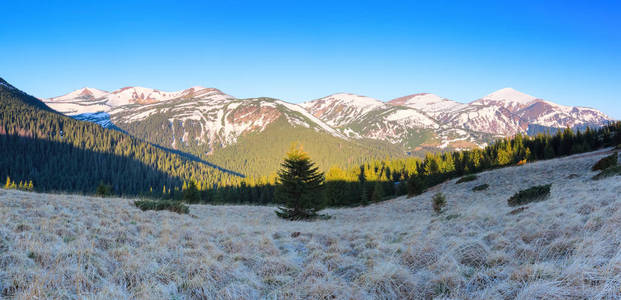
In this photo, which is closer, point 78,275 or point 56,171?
point 78,275

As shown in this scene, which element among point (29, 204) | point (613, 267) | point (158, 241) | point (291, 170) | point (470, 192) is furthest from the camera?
point (470, 192)

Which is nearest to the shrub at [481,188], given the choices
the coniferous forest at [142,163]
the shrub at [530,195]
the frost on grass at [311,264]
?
the shrub at [530,195]

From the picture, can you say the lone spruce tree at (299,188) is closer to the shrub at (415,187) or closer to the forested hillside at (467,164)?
A: the shrub at (415,187)

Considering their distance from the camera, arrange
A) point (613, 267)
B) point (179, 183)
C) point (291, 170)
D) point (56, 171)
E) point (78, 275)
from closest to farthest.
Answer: point (613, 267) < point (78, 275) < point (291, 170) < point (56, 171) < point (179, 183)

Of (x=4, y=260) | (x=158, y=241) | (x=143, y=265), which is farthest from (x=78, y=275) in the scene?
(x=158, y=241)

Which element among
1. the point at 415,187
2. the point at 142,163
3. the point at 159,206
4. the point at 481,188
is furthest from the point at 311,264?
the point at 142,163

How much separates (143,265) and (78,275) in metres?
0.99

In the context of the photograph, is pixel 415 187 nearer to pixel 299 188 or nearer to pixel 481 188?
pixel 481 188

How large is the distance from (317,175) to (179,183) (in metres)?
160

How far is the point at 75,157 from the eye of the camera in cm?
14312

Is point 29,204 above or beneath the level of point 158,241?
above

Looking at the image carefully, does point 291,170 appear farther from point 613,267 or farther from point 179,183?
point 179,183

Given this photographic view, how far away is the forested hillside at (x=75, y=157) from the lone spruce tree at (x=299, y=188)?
12443cm

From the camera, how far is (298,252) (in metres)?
7.26
